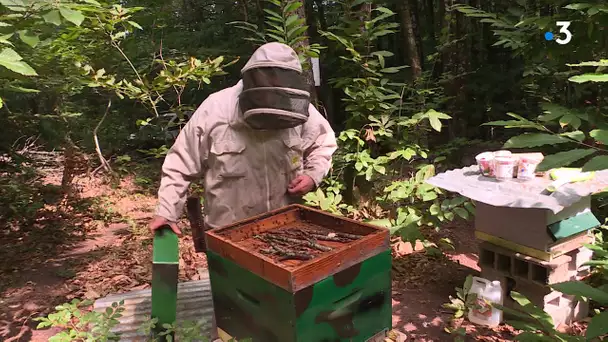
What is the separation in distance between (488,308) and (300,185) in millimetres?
1539

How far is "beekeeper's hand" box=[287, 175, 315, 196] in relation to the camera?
2.69 meters

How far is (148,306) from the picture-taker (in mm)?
3443

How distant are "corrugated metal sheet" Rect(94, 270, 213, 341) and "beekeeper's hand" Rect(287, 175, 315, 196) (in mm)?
1040

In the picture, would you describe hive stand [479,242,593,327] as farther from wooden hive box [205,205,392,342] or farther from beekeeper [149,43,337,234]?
beekeeper [149,43,337,234]

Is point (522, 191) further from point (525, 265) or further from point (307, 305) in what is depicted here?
point (307, 305)

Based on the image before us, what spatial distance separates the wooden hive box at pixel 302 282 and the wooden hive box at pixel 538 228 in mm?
1222

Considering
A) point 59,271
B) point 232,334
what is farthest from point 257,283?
point 59,271

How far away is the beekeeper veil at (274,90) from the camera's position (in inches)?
90.0

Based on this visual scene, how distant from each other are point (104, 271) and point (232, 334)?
278 centimetres

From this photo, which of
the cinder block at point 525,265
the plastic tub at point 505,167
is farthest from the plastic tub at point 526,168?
the cinder block at point 525,265

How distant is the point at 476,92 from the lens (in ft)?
31.7

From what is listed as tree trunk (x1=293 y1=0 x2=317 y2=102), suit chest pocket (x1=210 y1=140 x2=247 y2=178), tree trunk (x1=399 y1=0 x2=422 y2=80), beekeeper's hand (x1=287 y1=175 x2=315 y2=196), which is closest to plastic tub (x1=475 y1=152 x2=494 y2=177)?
beekeeper's hand (x1=287 y1=175 x2=315 y2=196)

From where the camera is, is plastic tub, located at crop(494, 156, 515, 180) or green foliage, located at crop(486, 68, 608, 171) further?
plastic tub, located at crop(494, 156, 515, 180)

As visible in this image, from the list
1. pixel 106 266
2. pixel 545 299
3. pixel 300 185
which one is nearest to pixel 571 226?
pixel 545 299
